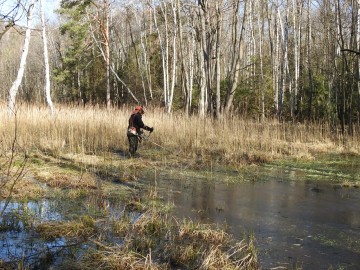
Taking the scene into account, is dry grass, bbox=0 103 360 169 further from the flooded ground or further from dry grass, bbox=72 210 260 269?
dry grass, bbox=72 210 260 269

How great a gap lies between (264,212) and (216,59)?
9926 millimetres

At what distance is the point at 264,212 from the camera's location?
227 inches

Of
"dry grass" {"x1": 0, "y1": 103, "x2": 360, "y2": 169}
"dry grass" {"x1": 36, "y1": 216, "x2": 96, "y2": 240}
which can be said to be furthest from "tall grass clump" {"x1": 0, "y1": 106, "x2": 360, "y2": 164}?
"dry grass" {"x1": 36, "y1": 216, "x2": 96, "y2": 240}

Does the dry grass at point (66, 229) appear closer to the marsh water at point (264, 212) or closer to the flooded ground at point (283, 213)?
the marsh water at point (264, 212)

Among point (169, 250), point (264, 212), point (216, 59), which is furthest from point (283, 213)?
point (216, 59)

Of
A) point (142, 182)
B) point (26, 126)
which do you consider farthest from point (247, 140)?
point (26, 126)

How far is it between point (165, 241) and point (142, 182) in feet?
10.4

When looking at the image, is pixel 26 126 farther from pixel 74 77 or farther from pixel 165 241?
pixel 74 77

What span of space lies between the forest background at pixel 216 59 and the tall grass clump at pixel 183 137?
1.89m

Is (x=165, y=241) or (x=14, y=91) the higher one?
(x=14, y=91)

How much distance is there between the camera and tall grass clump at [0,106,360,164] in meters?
10.2

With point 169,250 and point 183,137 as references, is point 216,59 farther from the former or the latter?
point 169,250

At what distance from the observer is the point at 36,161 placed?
8.73 metres

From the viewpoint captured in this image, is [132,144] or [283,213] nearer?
[283,213]
